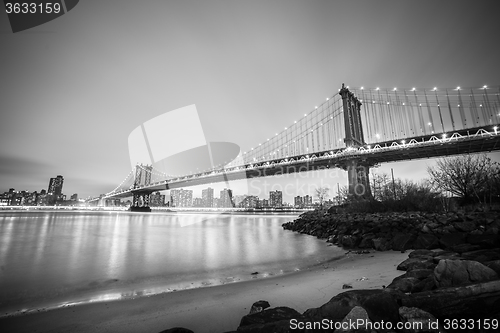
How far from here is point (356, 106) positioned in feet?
118

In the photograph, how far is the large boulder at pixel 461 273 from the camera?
7.70 feet

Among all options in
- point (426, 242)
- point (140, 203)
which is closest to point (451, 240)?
point (426, 242)

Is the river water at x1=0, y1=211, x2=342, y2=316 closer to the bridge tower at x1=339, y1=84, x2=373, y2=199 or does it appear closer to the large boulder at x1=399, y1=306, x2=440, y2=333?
the large boulder at x1=399, y1=306, x2=440, y2=333

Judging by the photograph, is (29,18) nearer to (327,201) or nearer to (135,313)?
(135,313)

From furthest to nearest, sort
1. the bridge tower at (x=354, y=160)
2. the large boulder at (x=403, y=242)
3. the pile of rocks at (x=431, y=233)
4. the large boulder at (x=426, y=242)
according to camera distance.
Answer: the bridge tower at (x=354, y=160), the large boulder at (x=403, y=242), the large boulder at (x=426, y=242), the pile of rocks at (x=431, y=233)

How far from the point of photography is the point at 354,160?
29.1 m

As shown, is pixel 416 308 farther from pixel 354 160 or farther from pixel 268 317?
pixel 354 160

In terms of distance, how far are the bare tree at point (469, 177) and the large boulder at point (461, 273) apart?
13904mm

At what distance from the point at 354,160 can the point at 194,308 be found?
29.5 m

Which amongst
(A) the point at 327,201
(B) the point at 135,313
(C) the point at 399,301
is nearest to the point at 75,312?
(B) the point at 135,313

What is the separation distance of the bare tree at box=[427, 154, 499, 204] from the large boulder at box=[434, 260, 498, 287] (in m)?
13.9

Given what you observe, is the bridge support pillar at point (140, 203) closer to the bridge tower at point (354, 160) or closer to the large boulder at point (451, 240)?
the bridge tower at point (354, 160)

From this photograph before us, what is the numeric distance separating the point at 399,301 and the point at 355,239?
780 centimetres

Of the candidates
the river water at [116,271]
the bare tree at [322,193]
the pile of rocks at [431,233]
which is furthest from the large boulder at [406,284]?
the bare tree at [322,193]
